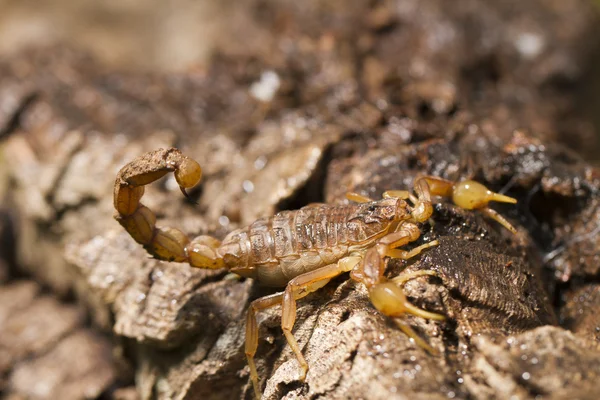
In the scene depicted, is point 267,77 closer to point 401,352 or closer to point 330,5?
point 330,5

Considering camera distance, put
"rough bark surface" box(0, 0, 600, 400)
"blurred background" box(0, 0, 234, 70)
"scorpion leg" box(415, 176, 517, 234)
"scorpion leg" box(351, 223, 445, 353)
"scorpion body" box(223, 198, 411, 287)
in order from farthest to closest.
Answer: "blurred background" box(0, 0, 234, 70) → "scorpion leg" box(415, 176, 517, 234) → "scorpion body" box(223, 198, 411, 287) → "rough bark surface" box(0, 0, 600, 400) → "scorpion leg" box(351, 223, 445, 353)

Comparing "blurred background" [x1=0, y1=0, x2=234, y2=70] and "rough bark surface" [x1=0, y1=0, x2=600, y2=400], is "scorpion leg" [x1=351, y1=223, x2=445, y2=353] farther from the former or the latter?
"blurred background" [x1=0, y1=0, x2=234, y2=70]

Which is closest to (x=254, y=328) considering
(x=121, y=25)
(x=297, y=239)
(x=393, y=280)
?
(x=297, y=239)

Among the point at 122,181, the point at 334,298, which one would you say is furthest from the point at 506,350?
the point at 122,181

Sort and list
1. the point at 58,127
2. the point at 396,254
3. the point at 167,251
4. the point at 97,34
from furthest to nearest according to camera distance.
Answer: the point at 97,34, the point at 58,127, the point at 167,251, the point at 396,254

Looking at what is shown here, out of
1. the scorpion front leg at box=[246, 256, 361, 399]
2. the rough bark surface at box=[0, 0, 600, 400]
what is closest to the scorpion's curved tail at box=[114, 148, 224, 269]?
the rough bark surface at box=[0, 0, 600, 400]

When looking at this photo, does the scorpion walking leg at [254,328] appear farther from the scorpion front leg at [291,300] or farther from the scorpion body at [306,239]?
the scorpion body at [306,239]

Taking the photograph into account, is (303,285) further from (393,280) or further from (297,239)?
(393,280)
